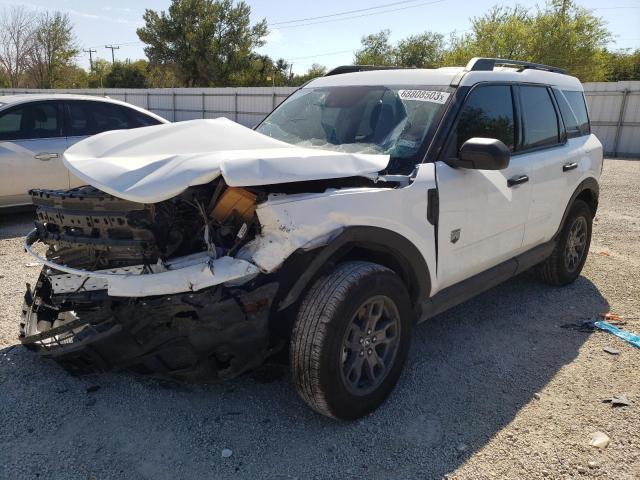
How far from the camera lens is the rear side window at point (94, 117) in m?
6.53

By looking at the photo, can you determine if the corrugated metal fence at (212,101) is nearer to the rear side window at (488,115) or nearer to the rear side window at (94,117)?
the rear side window at (94,117)

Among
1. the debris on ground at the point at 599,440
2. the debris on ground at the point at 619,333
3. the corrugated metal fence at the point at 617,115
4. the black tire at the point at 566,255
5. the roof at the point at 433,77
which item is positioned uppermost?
the corrugated metal fence at the point at 617,115

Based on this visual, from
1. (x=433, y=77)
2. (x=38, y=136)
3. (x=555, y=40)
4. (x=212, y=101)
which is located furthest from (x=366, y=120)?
(x=555, y=40)

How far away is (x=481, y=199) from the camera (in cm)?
326

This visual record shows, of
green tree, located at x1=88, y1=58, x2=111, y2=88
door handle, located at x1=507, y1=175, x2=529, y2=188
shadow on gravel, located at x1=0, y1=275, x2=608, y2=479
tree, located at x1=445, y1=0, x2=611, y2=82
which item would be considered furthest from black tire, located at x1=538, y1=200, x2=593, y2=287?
green tree, located at x1=88, y1=58, x2=111, y2=88

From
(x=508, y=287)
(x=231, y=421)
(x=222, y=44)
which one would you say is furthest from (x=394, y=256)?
(x=222, y=44)

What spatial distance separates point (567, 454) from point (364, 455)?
1043 mm

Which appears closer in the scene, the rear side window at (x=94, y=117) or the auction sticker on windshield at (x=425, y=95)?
the auction sticker on windshield at (x=425, y=95)

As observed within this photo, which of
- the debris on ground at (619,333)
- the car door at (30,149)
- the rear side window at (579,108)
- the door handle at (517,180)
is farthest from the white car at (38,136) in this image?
the debris on ground at (619,333)

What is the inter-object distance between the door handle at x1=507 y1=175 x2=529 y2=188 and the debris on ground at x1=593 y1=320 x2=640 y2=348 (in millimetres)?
1403

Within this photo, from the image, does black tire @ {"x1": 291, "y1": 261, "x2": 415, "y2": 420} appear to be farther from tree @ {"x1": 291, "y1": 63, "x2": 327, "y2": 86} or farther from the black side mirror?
tree @ {"x1": 291, "y1": 63, "x2": 327, "y2": 86}

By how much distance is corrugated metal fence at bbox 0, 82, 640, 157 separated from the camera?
62.0ft

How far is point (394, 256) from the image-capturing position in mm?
2830

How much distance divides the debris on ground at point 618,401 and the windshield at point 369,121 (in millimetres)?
1859
